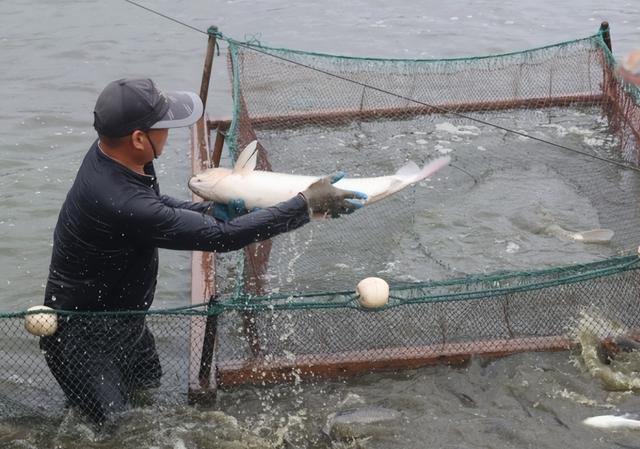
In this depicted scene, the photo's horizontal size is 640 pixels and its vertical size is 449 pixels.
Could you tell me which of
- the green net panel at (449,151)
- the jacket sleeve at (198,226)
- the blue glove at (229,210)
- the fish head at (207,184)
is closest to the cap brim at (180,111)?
the jacket sleeve at (198,226)

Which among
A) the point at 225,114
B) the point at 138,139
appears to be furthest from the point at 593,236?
the point at 225,114

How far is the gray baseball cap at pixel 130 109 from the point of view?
3832 millimetres

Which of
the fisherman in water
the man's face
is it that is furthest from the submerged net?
the man's face

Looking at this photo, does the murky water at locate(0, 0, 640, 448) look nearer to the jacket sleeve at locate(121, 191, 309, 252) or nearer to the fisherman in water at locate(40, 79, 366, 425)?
the fisherman in water at locate(40, 79, 366, 425)

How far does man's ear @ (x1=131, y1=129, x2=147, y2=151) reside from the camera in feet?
12.8

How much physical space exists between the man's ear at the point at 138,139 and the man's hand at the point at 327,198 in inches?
34.2

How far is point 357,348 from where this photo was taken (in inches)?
198

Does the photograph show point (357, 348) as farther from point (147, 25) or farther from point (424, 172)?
point (147, 25)

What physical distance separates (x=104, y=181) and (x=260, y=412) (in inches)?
71.2

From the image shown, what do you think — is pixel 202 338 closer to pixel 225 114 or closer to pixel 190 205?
pixel 190 205

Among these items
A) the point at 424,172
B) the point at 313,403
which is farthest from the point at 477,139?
the point at 313,403

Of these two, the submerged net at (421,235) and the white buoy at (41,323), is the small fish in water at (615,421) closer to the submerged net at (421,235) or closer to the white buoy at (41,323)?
the submerged net at (421,235)

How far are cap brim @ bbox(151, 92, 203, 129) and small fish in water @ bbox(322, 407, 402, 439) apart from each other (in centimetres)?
197

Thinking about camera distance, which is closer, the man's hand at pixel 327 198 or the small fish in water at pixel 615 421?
the man's hand at pixel 327 198
